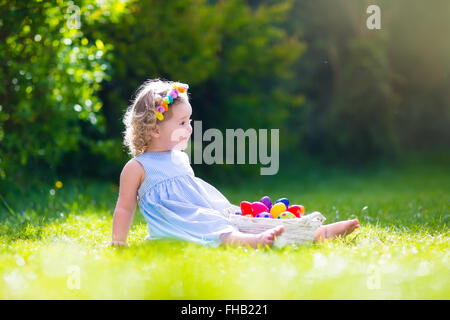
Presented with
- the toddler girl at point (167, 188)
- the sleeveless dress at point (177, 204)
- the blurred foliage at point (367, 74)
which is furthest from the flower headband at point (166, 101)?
the blurred foliage at point (367, 74)

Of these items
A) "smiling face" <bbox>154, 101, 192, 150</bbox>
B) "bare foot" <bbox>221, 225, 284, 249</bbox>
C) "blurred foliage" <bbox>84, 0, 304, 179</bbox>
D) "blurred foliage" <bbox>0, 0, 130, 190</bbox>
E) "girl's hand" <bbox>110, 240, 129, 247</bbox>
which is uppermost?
"blurred foliage" <bbox>84, 0, 304, 179</bbox>

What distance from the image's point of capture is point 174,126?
337 cm

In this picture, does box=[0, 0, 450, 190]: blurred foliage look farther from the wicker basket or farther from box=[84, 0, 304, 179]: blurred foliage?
the wicker basket

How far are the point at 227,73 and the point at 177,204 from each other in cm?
695

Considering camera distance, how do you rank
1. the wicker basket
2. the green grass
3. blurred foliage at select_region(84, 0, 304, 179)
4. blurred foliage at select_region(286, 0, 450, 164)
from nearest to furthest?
the green grass → the wicker basket → blurred foliage at select_region(84, 0, 304, 179) → blurred foliage at select_region(286, 0, 450, 164)

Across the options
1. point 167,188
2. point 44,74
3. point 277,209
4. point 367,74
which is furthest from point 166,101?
point 367,74

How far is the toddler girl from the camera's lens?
308 cm

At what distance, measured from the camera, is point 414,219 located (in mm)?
4109

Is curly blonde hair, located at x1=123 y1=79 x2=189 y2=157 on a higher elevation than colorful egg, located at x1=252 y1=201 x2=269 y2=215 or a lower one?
higher

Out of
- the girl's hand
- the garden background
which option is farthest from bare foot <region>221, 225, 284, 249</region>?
the girl's hand

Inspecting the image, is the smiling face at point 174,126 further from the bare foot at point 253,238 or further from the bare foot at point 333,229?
the bare foot at point 333,229

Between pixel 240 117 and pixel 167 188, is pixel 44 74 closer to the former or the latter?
pixel 167 188

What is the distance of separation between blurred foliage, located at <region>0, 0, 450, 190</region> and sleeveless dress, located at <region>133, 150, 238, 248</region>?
2.57 metres
